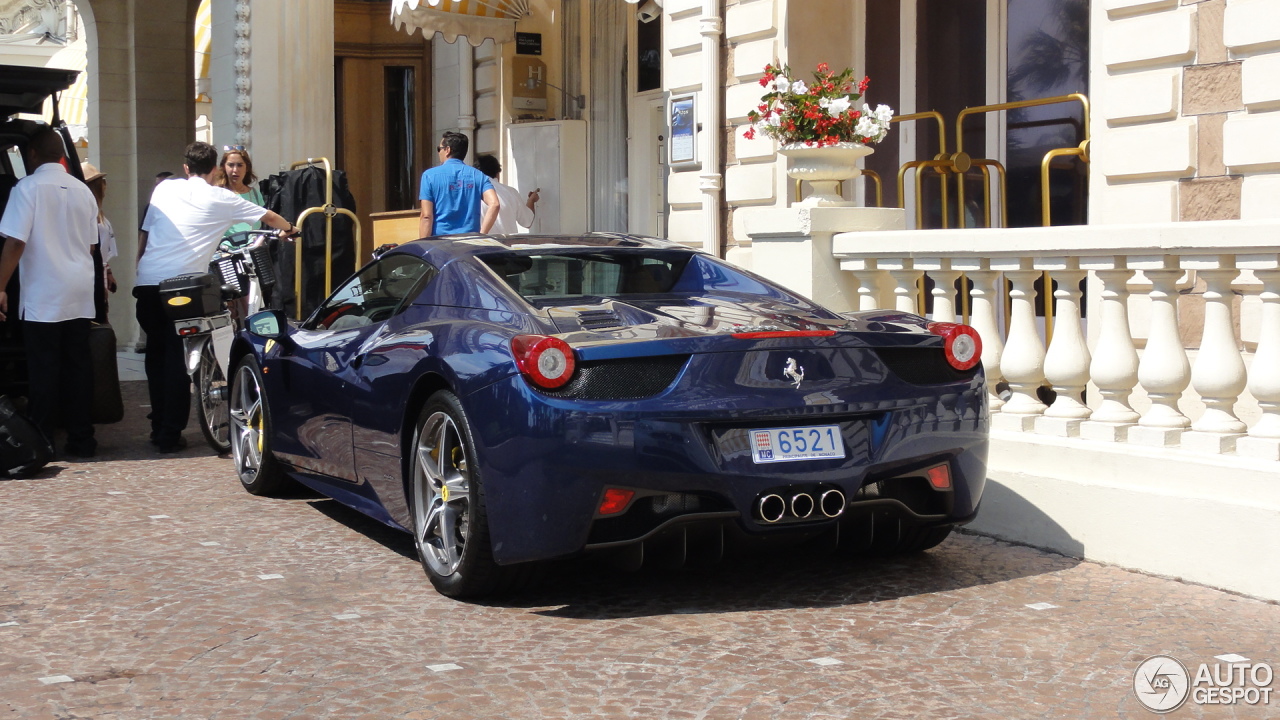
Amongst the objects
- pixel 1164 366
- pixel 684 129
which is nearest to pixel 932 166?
pixel 684 129

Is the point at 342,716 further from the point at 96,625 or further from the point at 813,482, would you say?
the point at 813,482

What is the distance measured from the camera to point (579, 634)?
14.9 feet

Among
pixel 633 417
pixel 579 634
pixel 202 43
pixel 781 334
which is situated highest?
pixel 202 43

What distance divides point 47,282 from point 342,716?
562 cm

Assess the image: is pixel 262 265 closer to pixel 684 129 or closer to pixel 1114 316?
pixel 684 129

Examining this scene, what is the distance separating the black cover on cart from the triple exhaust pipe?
8163mm

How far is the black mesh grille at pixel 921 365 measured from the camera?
16.4ft

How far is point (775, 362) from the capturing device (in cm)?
477

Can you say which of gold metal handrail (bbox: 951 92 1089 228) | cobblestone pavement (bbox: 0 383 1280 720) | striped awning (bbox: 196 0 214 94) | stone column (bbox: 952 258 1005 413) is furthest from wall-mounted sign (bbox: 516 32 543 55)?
cobblestone pavement (bbox: 0 383 1280 720)

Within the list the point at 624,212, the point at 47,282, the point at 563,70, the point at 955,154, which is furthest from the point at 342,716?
the point at 563,70

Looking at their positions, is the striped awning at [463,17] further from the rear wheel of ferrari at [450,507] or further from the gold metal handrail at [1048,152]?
the rear wheel of ferrari at [450,507]

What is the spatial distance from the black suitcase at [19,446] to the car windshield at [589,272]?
11.6 feet

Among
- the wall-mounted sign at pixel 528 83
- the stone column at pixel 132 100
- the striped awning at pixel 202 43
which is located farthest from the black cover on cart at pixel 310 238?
the striped awning at pixel 202 43

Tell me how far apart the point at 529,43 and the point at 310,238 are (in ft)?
13.2
